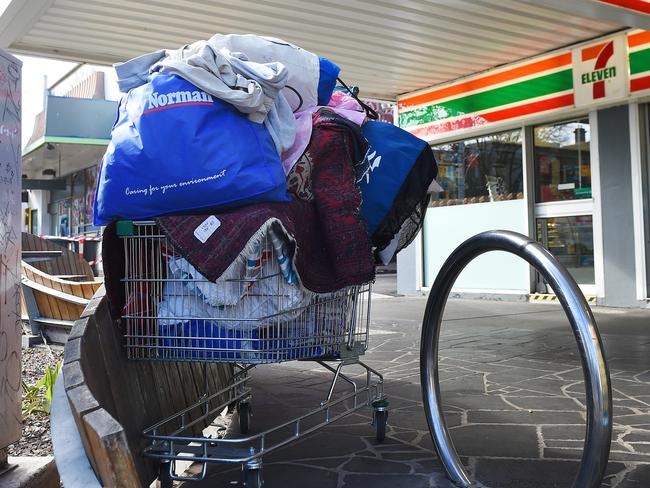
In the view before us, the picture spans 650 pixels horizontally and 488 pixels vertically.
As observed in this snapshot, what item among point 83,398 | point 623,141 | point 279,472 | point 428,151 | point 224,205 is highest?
point 623,141

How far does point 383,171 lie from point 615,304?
7703mm

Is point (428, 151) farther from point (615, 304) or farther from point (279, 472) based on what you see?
point (615, 304)

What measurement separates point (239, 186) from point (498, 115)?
9391mm

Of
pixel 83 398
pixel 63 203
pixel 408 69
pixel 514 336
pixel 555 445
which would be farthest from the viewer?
pixel 63 203

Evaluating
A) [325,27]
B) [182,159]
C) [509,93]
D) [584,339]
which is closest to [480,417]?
[584,339]

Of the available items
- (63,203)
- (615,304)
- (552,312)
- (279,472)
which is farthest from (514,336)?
(63,203)

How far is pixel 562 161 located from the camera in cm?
1021

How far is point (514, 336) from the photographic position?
696cm

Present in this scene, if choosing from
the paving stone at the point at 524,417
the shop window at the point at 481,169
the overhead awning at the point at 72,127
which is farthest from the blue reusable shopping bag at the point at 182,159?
the overhead awning at the point at 72,127

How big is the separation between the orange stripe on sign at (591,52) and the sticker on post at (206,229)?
862cm

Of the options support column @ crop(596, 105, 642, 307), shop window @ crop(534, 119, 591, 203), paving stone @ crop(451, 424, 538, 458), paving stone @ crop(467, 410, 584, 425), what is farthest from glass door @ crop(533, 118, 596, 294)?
paving stone @ crop(451, 424, 538, 458)

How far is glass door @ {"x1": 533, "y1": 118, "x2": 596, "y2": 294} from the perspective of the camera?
9797 mm

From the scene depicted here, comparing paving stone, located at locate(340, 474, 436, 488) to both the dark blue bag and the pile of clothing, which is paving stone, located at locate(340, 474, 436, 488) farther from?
the dark blue bag

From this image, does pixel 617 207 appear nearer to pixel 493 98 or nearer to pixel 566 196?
pixel 566 196
